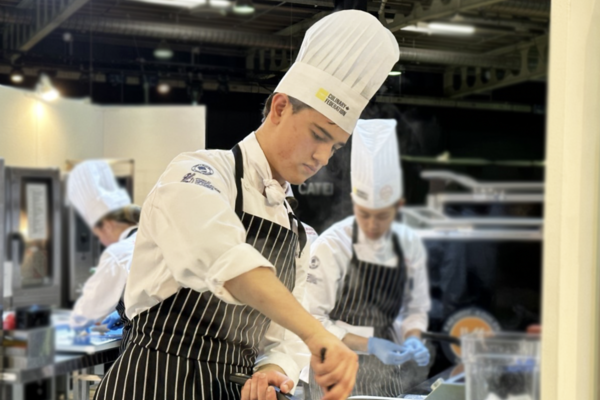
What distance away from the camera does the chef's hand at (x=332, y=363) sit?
3.67 feet

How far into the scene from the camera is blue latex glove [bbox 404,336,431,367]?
196 cm

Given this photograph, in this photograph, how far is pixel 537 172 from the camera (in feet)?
6.65

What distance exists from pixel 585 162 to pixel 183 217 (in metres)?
1.32

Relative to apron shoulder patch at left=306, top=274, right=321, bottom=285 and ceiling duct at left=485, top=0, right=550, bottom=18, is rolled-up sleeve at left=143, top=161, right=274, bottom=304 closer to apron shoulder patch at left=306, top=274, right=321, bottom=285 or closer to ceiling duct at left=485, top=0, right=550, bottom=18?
apron shoulder patch at left=306, top=274, right=321, bottom=285

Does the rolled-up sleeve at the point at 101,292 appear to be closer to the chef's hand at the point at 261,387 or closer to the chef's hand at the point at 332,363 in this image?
the chef's hand at the point at 261,387

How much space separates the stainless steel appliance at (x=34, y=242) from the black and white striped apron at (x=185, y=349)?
207 millimetres

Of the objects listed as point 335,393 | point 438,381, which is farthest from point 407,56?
point 335,393

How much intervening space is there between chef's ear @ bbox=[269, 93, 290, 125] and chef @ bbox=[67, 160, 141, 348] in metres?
0.34

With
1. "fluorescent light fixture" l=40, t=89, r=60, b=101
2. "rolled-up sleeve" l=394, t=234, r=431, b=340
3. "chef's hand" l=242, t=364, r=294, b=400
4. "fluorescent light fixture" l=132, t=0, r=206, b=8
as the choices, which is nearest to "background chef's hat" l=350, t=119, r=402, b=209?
"rolled-up sleeve" l=394, t=234, r=431, b=340

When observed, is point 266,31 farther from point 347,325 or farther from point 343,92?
point 347,325

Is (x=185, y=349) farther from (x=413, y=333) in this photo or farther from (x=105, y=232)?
(x=413, y=333)

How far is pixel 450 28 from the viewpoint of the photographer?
2.00 metres

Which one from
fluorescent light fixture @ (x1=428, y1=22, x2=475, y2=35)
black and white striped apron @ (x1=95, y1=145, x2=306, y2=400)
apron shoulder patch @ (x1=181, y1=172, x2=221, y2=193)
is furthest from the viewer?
fluorescent light fixture @ (x1=428, y1=22, x2=475, y2=35)

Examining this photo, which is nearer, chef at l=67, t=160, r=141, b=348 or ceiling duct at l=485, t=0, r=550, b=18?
chef at l=67, t=160, r=141, b=348
